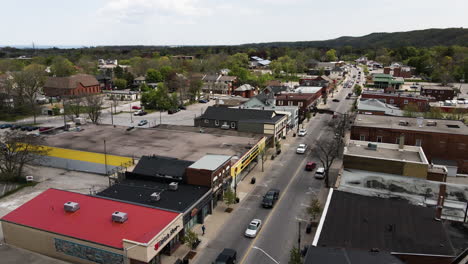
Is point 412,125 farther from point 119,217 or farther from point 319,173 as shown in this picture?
point 119,217

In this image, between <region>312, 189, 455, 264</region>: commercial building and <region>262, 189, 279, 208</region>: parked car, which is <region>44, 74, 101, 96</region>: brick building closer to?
<region>262, 189, 279, 208</region>: parked car

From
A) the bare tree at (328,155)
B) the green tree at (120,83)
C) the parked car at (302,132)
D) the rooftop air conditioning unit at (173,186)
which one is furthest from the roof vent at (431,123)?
the green tree at (120,83)

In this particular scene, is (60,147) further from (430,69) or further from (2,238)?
(430,69)

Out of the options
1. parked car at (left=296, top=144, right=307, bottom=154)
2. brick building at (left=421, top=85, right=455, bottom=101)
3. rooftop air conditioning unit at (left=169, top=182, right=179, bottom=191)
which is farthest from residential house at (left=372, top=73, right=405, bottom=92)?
rooftop air conditioning unit at (left=169, top=182, right=179, bottom=191)

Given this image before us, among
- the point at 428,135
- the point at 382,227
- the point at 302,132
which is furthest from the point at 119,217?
the point at 302,132

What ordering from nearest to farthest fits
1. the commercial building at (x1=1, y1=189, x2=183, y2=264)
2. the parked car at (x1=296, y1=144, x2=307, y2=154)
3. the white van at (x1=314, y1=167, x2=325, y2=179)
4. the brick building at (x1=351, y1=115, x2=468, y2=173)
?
1. the commercial building at (x1=1, y1=189, x2=183, y2=264)
2. the brick building at (x1=351, y1=115, x2=468, y2=173)
3. the white van at (x1=314, y1=167, x2=325, y2=179)
4. the parked car at (x1=296, y1=144, x2=307, y2=154)

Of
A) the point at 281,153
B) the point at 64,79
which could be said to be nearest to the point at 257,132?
the point at 281,153

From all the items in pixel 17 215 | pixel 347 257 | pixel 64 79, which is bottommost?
pixel 17 215
